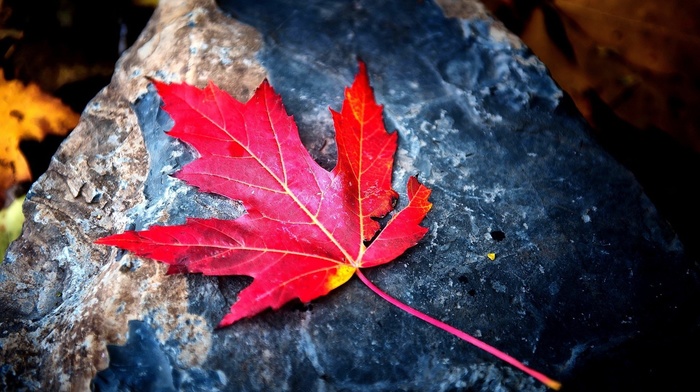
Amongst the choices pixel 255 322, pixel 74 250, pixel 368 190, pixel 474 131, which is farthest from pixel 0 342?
pixel 474 131

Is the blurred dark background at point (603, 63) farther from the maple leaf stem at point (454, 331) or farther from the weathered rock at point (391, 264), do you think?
the maple leaf stem at point (454, 331)

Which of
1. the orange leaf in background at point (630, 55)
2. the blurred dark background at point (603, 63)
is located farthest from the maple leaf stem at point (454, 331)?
the orange leaf in background at point (630, 55)

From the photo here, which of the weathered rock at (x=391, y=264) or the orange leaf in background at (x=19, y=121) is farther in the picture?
the orange leaf in background at (x=19, y=121)

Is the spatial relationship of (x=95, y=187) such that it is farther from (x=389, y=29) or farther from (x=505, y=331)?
(x=505, y=331)

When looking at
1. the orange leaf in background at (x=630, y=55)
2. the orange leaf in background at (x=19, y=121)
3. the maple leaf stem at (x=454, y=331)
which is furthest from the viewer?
the orange leaf in background at (x=630, y=55)

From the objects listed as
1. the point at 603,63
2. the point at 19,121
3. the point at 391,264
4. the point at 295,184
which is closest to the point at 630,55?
the point at 603,63

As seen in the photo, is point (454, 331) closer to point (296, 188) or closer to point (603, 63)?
point (296, 188)

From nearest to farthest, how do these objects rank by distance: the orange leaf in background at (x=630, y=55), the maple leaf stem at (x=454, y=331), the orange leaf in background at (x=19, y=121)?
the maple leaf stem at (x=454, y=331)
the orange leaf in background at (x=19, y=121)
the orange leaf in background at (x=630, y=55)
